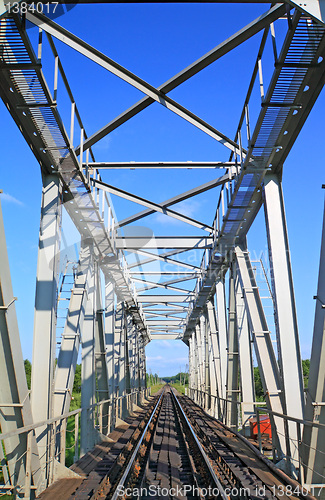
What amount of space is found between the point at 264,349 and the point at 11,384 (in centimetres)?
542

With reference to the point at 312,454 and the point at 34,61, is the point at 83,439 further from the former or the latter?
the point at 34,61

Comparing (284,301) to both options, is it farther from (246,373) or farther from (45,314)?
(246,373)

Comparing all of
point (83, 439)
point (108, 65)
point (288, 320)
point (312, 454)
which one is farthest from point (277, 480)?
point (108, 65)

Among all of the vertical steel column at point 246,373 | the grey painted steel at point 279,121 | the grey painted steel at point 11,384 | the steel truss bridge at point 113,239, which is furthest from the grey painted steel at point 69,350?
the vertical steel column at point 246,373

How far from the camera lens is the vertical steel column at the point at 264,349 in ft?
26.2

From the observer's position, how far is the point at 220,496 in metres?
6.02

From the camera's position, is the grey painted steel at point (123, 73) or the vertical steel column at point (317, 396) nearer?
the vertical steel column at point (317, 396)

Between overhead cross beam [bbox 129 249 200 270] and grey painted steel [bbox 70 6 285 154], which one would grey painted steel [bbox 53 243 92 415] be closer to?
grey painted steel [bbox 70 6 285 154]

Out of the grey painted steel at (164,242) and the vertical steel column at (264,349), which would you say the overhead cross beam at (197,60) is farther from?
the grey painted steel at (164,242)

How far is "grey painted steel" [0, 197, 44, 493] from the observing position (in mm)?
5539

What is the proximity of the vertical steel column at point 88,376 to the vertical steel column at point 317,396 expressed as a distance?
20.0 feet

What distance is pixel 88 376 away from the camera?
11.3 metres

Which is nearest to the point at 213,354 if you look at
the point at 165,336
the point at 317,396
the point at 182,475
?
the point at 182,475

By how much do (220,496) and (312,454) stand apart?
4.95 feet
